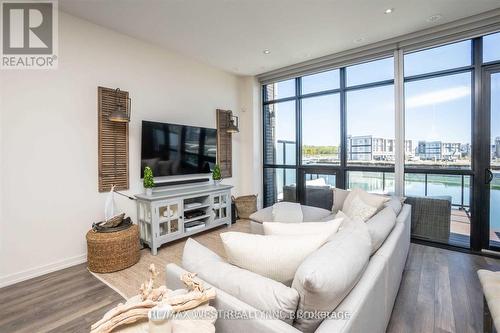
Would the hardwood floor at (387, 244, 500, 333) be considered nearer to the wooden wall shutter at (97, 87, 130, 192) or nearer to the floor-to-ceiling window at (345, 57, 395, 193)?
the floor-to-ceiling window at (345, 57, 395, 193)

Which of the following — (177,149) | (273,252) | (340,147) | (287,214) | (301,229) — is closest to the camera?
(273,252)

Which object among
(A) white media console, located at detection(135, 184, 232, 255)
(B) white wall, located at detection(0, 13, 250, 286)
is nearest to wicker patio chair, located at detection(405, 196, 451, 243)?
(A) white media console, located at detection(135, 184, 232, 255)

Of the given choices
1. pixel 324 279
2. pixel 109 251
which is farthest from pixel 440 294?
pixel 109 251

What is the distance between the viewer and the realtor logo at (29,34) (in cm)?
236

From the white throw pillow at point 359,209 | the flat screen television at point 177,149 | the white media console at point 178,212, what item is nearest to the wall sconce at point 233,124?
the flat screen television at point 177,149

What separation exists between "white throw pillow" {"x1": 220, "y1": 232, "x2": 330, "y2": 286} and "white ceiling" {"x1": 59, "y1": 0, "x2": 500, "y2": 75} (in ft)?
8.07

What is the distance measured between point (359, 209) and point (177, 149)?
265 cm

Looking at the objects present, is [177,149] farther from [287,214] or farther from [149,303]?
[149,303]

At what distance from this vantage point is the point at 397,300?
2057mm

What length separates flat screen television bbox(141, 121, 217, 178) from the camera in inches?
130

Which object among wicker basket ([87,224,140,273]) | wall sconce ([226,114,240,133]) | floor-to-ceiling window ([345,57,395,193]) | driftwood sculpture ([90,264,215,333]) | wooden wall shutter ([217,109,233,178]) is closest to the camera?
driftwood sculpture ([90,264,215,333])

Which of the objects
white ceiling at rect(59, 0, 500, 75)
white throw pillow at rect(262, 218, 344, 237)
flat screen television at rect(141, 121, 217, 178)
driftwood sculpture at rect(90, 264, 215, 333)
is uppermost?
white ceiling at rect(59, 0, 500, 75)

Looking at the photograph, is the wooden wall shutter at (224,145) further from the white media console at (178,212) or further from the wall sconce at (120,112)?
the wall sconce at (120,112)

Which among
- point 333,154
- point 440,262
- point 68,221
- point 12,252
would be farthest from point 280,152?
point 12,252
